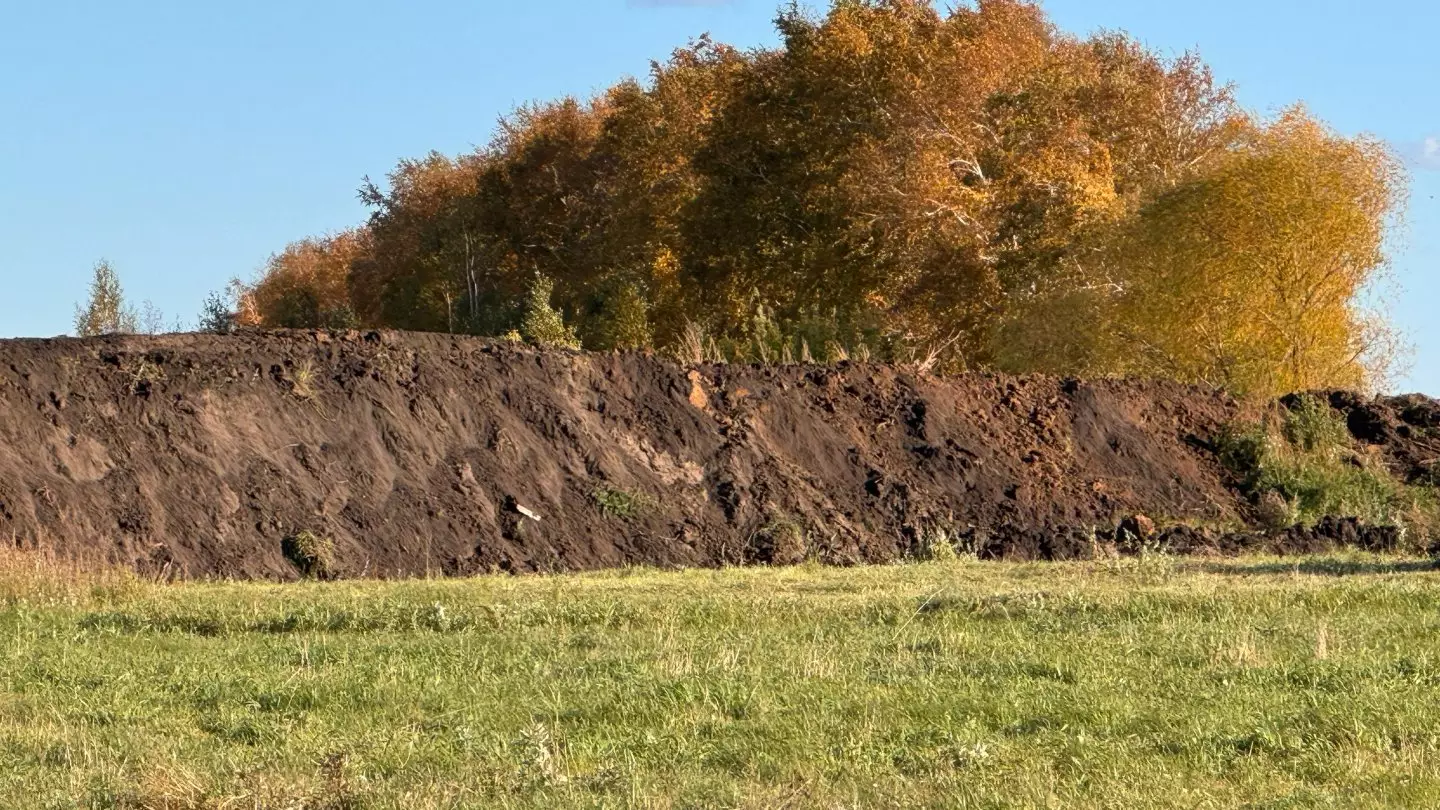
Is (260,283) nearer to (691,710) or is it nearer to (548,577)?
(548,577)

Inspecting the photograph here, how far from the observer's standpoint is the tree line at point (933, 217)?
3048cm

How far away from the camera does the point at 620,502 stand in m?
22.1

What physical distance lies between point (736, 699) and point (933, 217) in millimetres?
29741

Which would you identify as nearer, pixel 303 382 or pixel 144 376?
pixel 144 376

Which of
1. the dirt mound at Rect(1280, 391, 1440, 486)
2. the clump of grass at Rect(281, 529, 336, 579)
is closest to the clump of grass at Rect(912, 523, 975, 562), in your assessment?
the clump of grass at Rect(281, 529, 336, 579)

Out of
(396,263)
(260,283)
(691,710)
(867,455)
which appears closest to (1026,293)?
(867,455)

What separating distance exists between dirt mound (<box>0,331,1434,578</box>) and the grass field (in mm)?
4618

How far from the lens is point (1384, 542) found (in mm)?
21484

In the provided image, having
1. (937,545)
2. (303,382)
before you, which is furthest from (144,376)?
(937,545)

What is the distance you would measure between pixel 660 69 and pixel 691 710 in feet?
145

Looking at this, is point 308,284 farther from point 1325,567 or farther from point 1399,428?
point 1325,567

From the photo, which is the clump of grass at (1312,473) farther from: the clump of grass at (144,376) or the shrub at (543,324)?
the clump of grass at (144,376)

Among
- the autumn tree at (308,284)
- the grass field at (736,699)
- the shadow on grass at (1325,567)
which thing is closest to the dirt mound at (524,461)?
the shadow on grass at (1325,567)

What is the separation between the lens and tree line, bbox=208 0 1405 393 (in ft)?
100
